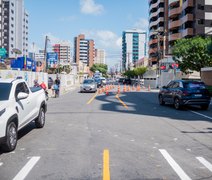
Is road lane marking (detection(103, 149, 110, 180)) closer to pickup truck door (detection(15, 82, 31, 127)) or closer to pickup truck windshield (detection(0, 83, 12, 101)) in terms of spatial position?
pickup truck door (detection(15, 82, 31, 127))

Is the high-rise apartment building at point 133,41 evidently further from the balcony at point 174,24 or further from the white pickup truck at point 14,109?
the white pickup truck at point 14,109

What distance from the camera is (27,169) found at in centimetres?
606

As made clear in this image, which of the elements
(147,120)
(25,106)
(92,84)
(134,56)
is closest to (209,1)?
(92,84)

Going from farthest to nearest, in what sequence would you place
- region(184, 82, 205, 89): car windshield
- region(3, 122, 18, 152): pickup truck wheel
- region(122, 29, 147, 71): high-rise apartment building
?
region(122, 29, 147, 71): high-rise apartment building < region(184, 82, 205, 89): car windshield < region(3, 122, 18, 152): pickup truck wheel

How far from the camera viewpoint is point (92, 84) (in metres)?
36.1

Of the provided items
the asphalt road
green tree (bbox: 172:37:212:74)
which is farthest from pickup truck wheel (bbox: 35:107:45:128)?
green tree (bbox: 172:37:212:74)

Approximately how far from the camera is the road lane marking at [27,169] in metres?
5.59

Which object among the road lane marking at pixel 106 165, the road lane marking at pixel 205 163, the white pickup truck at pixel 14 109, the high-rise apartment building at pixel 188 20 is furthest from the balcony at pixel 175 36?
the road lane marking at pixel 106 165

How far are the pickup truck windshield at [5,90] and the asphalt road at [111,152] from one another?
1296mm

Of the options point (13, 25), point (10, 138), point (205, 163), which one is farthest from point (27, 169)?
point (13, 25)

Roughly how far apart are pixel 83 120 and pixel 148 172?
282 inches

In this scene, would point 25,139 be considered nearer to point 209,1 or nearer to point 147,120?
point 147,120

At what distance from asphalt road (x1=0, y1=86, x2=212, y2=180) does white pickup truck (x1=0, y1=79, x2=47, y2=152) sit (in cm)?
36

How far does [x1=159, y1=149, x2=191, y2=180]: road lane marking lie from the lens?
566 centimetres
